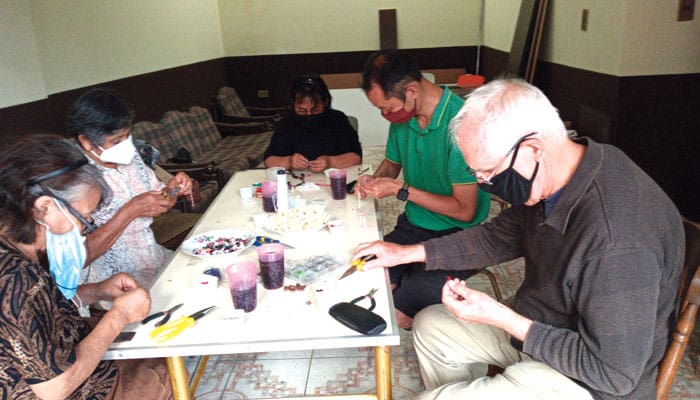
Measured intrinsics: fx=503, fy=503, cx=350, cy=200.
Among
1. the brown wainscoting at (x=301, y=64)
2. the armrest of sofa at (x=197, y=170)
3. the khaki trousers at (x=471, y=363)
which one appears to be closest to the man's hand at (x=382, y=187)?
the khaki trousers at (x=471, y=363)

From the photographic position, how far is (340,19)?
7250 mm

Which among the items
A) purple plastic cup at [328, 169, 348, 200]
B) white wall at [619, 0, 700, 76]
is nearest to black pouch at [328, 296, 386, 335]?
purple plastic cup at [328, 169, 348, 200]

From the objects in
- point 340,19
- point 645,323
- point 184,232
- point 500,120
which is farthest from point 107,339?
point 340,19

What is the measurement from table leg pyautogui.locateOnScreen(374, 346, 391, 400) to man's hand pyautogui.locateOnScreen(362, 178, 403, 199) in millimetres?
737

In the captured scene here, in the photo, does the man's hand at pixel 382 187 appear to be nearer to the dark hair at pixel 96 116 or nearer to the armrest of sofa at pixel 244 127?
the dark hair at pixel 96 116

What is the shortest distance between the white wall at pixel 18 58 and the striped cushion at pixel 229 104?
3143mm

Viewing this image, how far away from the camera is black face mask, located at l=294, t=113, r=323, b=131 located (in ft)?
9.57

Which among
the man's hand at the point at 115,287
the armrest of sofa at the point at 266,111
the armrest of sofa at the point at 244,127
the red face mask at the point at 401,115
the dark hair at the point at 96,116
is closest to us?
the man's hand at the point at 115,287

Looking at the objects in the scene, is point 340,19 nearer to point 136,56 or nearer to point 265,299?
point 136,56

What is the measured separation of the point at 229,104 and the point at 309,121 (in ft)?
12.3

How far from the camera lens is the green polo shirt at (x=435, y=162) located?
1962 mm

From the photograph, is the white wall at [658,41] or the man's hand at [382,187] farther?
the white wall at [658,41]

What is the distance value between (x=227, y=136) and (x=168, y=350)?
4900mm

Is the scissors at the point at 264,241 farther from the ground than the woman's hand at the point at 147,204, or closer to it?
closer to it
